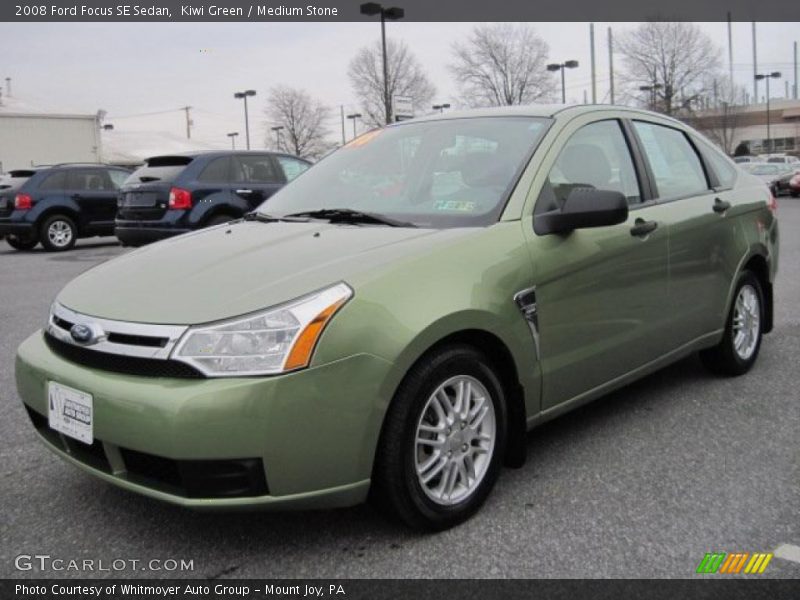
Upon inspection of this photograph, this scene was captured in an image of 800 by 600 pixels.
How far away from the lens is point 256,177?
1112 centimetres

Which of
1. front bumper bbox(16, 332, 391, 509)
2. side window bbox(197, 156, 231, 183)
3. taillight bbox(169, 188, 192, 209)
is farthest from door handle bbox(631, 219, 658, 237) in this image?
side window bbox(197, 156, 231, 183)

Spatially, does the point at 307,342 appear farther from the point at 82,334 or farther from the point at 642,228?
the point at 642,228

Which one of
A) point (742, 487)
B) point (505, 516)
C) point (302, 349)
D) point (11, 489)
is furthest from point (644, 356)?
point (11, 489)

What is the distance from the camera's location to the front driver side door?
319cm

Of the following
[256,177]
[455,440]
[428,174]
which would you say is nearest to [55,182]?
[256,177]

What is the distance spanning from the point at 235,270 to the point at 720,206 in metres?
2.81

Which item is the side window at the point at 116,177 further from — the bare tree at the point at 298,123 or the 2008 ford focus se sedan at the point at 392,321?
the bare tree at the point at 298,123

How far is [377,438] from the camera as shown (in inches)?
101

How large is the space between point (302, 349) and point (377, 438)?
393 millimetres

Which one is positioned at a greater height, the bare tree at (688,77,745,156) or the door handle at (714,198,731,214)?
the bare tree at (688,77,745,156)

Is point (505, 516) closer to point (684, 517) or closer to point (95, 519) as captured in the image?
point (684, 517)

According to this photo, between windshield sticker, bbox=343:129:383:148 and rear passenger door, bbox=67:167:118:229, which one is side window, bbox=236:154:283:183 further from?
windshield sticker, bbox=343:129:383:148

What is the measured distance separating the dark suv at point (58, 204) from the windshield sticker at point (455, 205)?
1277 cm

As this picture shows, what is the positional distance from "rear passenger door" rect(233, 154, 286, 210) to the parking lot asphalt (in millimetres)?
7013
